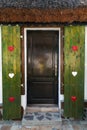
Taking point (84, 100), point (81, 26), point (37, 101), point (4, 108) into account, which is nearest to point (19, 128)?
point (4, 108)

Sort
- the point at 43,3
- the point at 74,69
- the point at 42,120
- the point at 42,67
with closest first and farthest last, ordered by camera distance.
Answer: the point at 43,3
the point at 42,120
the point at 74,69
the point at 42,67

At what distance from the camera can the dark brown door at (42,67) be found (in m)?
7.75

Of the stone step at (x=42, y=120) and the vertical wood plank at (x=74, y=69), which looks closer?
the stone step at (x=42, y=120)

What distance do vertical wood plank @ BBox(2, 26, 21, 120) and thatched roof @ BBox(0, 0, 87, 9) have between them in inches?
21.9

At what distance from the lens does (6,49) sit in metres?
7.18

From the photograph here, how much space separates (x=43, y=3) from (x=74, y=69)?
1.79 m

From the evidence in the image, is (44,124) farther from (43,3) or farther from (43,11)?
(43,3)

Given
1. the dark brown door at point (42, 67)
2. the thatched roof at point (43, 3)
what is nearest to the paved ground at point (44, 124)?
the dark brown door at point (42, 67)

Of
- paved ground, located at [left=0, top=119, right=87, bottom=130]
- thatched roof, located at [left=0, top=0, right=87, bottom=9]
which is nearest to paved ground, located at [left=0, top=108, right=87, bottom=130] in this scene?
paved ground, located at [left=0, top=119, right=87, bottom=130]

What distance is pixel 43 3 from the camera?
6980 mm

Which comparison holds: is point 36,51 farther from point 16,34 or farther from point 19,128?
point 19,128

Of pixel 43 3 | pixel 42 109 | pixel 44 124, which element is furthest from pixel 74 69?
pixel 43 3

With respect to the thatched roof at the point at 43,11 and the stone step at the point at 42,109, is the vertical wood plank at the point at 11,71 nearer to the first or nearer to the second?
the thatched roof at the point at 43,11

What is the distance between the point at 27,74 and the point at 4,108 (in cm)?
112
